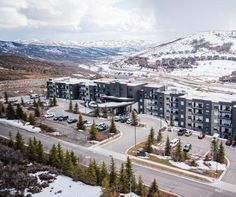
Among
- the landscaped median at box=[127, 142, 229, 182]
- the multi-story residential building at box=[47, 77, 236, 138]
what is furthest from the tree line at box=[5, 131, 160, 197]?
the multi-story residential building at box=[47, 77, 236, 138]

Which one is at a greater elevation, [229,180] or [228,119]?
[228,119]

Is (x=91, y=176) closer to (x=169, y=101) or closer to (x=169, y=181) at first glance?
(x=169, y=181)

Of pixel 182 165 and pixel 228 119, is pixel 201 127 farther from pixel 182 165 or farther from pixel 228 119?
pixel 182 165

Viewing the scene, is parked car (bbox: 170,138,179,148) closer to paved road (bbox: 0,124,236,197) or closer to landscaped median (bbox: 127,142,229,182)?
landscaped median (bbox: 127,142,229,182)

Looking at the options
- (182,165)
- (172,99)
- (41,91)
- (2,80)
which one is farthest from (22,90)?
(182,165)

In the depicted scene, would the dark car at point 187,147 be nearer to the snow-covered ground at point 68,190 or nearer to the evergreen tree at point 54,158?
the snow-covered ground at point 68,190

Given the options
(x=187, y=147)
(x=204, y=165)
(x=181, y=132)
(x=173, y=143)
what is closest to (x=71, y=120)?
(x=181, y=132)
